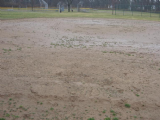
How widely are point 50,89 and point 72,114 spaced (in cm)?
160

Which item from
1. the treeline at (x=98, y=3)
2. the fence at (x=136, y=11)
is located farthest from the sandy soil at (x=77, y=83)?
the treeline at (x=98, y=3)

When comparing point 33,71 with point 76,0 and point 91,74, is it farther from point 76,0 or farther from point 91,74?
point 76,0

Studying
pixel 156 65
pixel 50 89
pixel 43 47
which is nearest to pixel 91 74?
pixel 50 89

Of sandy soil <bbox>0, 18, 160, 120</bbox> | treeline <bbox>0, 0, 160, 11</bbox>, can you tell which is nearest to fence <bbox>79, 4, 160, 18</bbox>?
treeline <bbox>0, 0, 160, 11</bbox>

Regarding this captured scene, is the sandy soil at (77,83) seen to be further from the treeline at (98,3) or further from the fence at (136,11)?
the treeline at (98,3)

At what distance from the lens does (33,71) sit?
798 centimetres

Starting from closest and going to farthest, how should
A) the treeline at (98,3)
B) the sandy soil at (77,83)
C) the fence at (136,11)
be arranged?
1. the sandy soil at (77,83)
2. the fence at (136,11)
3. the treeline at (98,3)

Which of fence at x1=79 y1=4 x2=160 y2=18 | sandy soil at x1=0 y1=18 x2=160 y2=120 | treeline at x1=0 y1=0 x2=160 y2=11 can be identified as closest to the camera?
Answer: sandy soil at x1=0 y1=18 x2=160 y2=120

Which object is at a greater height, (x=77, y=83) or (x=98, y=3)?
(x=98, y=3)

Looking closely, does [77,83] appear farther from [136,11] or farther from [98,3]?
[98,3]

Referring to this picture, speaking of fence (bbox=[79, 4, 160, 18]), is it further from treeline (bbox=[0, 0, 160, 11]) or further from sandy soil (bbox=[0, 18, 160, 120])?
sandy soil (bbox=[0, 18, 160, 120])

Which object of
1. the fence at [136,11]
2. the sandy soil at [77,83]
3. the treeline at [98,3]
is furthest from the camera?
the treeline at [98,3]

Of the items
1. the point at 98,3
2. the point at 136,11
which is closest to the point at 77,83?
the point at 136,11

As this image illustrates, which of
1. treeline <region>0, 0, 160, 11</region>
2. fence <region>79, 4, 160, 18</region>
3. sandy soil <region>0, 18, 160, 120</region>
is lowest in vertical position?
sandy soil <region>0, 18, 160, 120</region>
